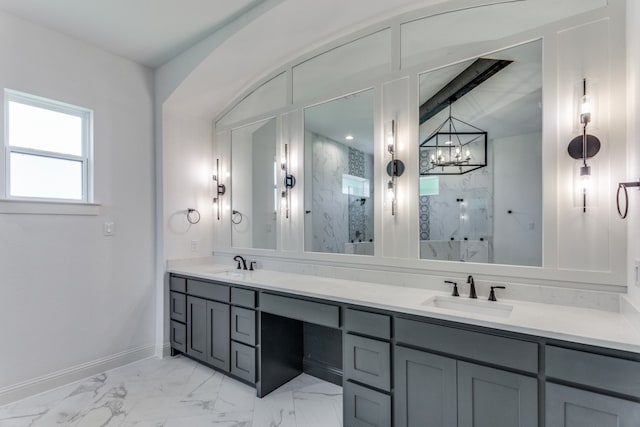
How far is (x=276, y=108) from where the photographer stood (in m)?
3.08

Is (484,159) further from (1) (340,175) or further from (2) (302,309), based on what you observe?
(2) (302,309)

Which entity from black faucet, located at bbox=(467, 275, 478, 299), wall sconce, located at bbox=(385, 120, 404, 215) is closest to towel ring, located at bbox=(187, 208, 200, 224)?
wall sconce, located at bbox=(385, 120, 404, 215)

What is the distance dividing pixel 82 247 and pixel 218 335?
144 cm

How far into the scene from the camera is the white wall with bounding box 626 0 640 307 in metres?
1.44

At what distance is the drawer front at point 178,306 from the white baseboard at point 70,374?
1.46ft

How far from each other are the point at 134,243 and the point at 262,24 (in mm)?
2364

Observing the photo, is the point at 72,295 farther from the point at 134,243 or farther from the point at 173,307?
the point at 173,307

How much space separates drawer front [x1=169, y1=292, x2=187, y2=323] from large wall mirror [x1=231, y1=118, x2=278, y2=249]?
2.44 feet

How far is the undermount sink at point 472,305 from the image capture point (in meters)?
1.81

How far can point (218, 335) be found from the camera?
274 cm

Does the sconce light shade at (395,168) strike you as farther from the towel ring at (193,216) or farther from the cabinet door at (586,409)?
the towel ring at (193,216)

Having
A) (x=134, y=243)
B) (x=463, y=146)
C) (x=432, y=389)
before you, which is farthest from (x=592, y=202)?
(x=134, y=243)

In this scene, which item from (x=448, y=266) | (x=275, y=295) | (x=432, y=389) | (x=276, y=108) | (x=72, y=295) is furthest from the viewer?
(x=276, y=108)

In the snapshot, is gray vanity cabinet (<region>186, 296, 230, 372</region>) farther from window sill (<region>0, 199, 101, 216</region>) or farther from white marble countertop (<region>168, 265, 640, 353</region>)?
window sill (<region>0, 199, 101, 216</region>)
